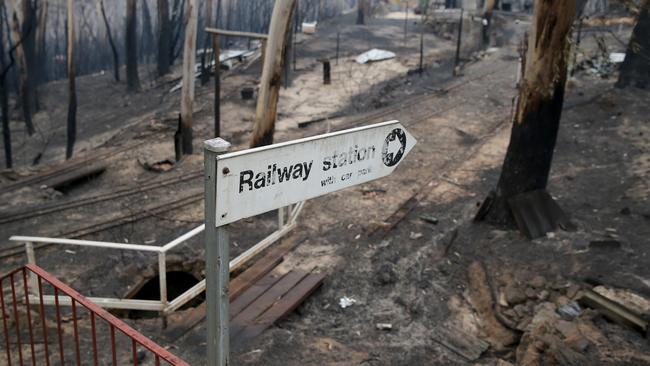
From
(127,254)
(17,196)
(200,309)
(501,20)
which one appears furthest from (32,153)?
(501,20)

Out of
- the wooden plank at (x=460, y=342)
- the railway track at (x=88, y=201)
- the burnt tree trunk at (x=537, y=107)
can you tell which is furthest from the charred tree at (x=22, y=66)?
the wooden plank at (x=460, y=342)

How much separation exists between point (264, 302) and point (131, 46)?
25103 mm

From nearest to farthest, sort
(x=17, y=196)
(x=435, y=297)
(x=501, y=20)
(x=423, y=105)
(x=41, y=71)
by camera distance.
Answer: (x=435, y=297) < (x=17, y=196) < (x=423, y=105) < (x=501, y=20) < (x=41, y=71)

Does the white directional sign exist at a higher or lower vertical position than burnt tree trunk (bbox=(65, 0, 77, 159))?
higher

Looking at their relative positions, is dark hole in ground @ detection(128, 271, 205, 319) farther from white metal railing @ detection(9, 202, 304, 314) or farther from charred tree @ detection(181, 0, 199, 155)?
charred tree @ detection(181, 0, 199, 155)

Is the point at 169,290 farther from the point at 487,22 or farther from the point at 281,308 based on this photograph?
the point at 487,22

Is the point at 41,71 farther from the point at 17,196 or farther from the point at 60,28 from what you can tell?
the point at 17,196

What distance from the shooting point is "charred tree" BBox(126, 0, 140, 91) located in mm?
27906

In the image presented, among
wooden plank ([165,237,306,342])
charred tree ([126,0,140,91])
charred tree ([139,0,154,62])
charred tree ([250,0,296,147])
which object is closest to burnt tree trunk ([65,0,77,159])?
charred tree ([126,0,140,91])

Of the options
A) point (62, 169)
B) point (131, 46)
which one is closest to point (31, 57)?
point (131, 46)

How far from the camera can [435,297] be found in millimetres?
7016

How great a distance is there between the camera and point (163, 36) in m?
29.4

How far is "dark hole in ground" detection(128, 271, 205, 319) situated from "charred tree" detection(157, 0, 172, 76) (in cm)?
2313

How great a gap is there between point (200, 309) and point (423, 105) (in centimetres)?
1151
